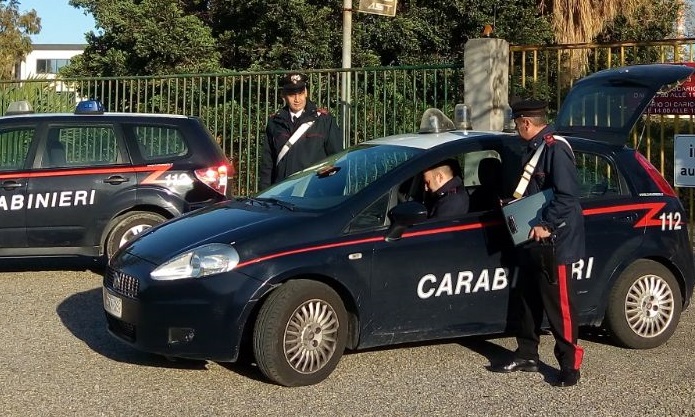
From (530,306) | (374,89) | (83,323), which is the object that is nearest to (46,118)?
(83,323)

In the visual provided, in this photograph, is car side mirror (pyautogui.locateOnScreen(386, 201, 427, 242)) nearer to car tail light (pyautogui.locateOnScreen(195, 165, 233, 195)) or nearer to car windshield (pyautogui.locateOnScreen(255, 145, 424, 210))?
car windshield (pyautogui.locateOnScreen(255, 145, 424, 210))

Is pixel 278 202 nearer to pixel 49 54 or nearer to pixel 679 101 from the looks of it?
pixel 679 101

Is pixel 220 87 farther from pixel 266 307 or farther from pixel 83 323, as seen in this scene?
pixel 266 307

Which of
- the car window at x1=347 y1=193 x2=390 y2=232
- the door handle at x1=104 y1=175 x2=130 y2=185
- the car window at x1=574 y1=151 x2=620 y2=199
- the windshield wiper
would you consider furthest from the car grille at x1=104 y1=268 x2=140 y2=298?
the door handle at x1=104 y1=175 x2=130 y2=185

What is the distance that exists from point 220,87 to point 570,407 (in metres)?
9.79

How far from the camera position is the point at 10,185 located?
382 inches

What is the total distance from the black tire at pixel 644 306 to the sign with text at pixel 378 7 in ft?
19.2

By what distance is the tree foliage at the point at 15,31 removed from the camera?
44844mm

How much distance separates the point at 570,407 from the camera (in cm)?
577

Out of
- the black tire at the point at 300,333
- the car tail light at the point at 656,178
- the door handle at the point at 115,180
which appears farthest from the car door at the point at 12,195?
the car tail light at the point at 656,178

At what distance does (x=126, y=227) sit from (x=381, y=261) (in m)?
4.33

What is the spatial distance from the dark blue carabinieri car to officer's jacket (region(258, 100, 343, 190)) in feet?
3.87

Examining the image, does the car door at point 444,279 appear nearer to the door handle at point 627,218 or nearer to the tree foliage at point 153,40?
the door handle at point 627,218

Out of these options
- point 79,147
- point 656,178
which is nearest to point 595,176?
point 656,178
